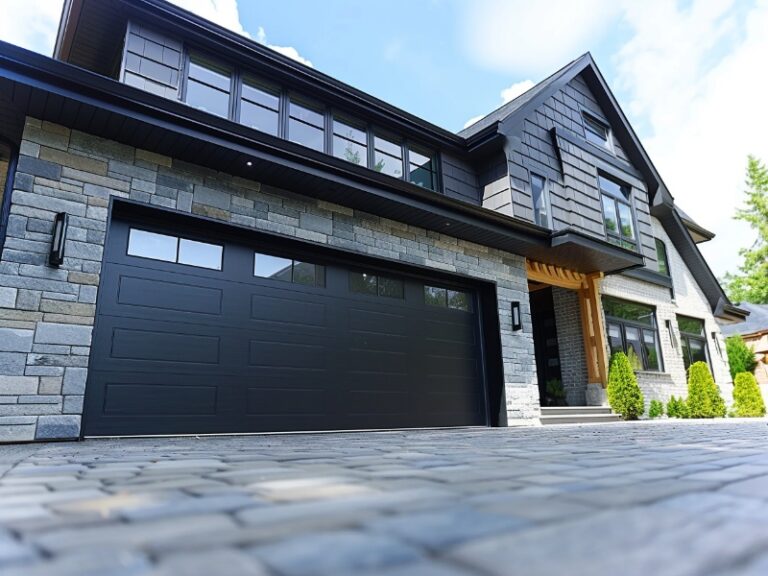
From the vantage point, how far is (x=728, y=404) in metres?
11.9

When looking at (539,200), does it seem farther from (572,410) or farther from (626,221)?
(572,410)

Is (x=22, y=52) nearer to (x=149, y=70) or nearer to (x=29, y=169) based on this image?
(x=29, y=169)

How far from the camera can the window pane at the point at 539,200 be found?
8.72m

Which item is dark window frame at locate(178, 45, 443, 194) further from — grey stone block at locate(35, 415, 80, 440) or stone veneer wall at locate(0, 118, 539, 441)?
grey stone block at locate(35, 415, 80, 440)

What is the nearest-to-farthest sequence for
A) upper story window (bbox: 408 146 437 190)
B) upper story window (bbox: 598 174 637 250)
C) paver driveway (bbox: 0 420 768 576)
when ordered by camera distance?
paver driveway (bbox: 0 420 768 576)
upper story window (bbox: 408 146 437 190)
upper story window (bbox: 598 174 637 250)

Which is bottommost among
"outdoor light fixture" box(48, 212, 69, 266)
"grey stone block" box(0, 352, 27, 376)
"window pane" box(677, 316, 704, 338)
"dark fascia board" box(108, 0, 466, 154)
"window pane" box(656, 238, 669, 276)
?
"grey stone block" box(0, 352, 27, 376)

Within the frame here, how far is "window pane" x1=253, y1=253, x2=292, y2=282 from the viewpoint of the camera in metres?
5.52

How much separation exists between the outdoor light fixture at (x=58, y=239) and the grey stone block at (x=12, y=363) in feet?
2.64

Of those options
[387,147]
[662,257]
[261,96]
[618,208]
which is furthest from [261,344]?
[662,257]

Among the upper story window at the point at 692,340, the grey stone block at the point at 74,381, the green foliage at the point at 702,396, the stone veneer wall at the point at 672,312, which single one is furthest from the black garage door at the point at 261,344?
the upper story window at the point at 692,340

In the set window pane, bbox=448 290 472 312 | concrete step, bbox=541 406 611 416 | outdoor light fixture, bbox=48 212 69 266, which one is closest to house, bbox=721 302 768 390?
concrete step, bbox=541 406 611 416

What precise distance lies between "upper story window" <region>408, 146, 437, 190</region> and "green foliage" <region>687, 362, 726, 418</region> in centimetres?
689

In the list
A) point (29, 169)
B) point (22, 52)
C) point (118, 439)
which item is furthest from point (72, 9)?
point (118, 439)

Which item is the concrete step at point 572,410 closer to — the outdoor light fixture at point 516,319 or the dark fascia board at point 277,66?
the outdoor light fixture at point 516,319
